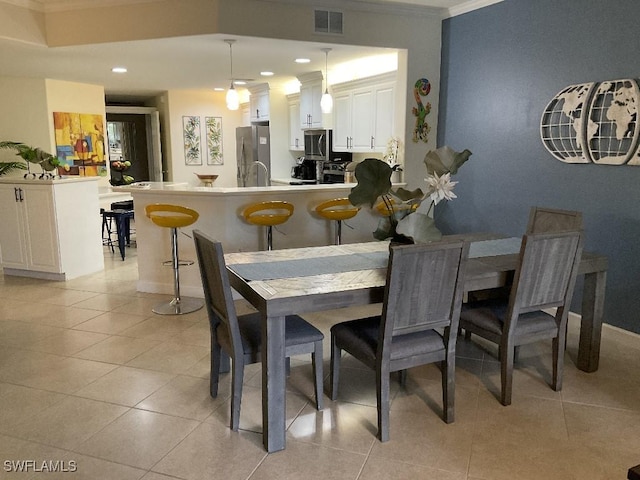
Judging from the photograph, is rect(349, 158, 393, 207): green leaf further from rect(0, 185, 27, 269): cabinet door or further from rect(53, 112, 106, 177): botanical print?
rect(53, 112, 106, 177): botanical print

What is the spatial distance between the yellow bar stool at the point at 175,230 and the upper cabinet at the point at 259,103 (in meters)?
4.11

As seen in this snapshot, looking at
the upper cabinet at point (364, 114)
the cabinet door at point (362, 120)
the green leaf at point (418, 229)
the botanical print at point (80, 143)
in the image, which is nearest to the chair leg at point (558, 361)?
the green leaf at point (418, 229)

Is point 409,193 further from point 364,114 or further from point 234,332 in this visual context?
point 364,114

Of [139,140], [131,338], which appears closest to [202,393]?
[131,338]

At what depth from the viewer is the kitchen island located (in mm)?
4582

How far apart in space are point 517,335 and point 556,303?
32 centimetres

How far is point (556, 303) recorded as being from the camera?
286 centimetres

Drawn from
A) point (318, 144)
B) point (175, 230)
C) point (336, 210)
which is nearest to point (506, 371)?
point (336, 210)

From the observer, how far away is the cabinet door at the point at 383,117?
558 cm

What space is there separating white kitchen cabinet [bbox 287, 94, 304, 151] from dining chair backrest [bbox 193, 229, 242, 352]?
5.37 metres

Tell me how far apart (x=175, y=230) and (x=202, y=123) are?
5358mm

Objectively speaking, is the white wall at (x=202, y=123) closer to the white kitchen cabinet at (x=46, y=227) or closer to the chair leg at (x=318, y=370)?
the white kitchen cabinet at (x=46, y=227)

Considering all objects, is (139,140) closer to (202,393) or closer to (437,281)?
(202,393)

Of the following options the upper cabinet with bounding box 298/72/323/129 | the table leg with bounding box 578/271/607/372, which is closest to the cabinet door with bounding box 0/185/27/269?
the upper cabinet with bounding box 298/72/323/129
